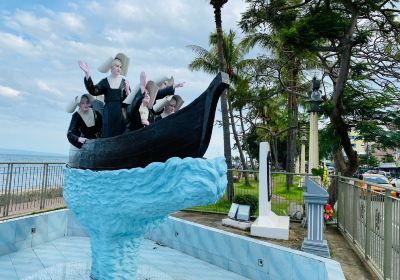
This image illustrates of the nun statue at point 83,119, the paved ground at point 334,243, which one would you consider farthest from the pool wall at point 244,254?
the nun statue at point 83,119

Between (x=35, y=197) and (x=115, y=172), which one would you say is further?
(x=35, y=197)

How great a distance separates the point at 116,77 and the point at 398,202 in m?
4.50

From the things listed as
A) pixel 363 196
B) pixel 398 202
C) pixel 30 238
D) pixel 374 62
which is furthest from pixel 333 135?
pixel 30 238

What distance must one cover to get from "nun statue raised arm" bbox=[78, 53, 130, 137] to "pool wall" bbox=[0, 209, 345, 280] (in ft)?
11.3

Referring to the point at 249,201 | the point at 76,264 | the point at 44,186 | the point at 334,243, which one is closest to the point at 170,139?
the point at 76,264

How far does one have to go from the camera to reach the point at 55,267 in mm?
6859

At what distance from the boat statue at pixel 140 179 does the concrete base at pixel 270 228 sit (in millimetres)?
4119

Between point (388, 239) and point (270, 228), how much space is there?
357 cm

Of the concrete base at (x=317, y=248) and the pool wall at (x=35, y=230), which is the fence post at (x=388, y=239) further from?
the pool wall at (x=35, y=230)

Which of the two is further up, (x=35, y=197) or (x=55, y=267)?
(x=35, y=197)

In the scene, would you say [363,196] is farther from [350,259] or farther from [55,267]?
[55,267]

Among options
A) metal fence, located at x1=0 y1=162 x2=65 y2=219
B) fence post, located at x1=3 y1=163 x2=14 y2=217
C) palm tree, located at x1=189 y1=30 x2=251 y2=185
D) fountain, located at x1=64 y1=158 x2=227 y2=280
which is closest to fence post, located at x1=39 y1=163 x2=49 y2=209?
metal fence, located at x1=0 y1=162 x2=65 y2=219

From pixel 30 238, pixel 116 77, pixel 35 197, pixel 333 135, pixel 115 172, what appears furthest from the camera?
pixel 333 135

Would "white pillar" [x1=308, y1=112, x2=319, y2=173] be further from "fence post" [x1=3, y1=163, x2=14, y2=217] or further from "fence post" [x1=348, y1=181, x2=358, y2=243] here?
"fence post" [x1=3, y1=163, x2=14, y2=217]
